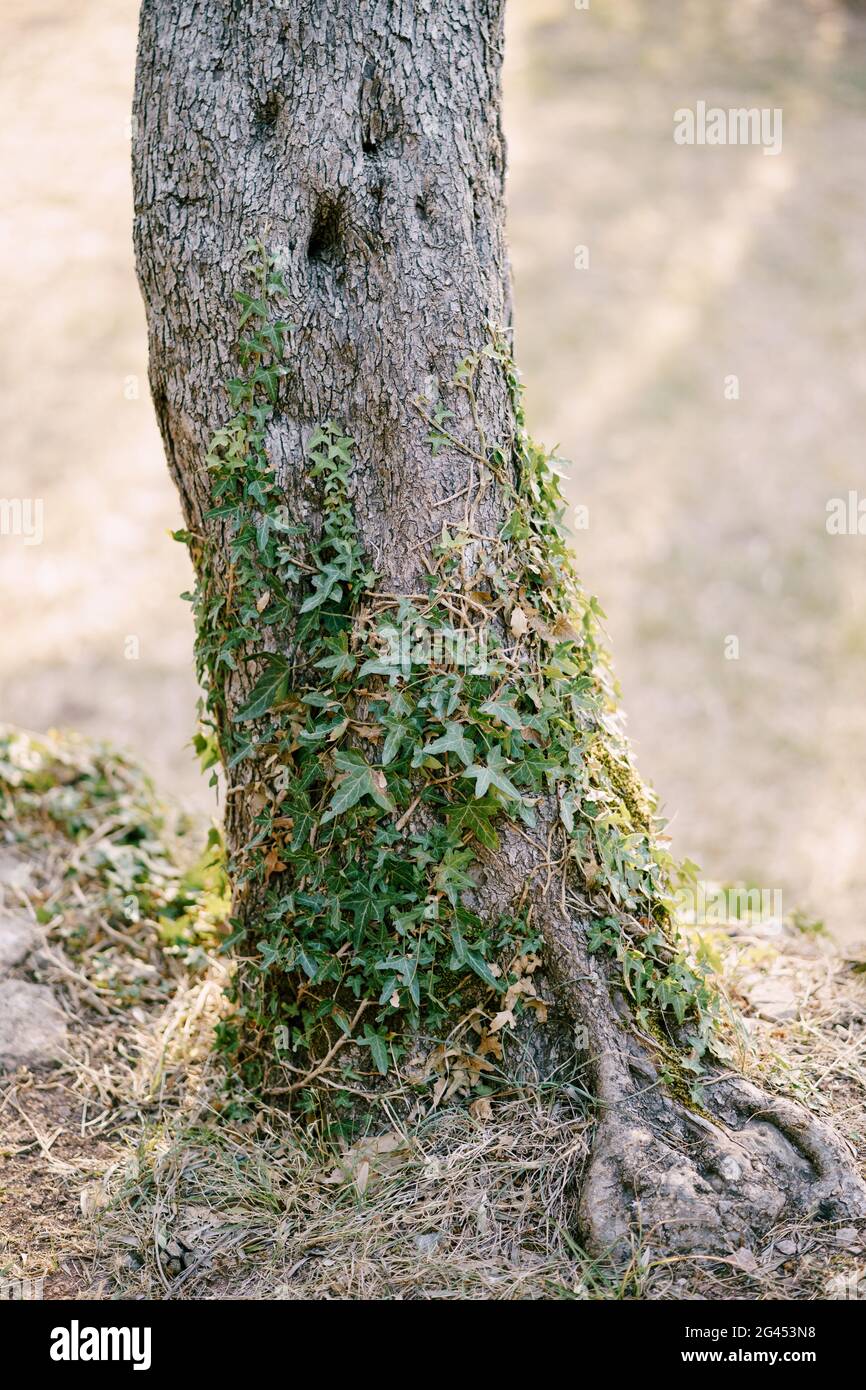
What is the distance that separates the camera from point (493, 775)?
2279 millimetres

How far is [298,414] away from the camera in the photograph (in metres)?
2.33

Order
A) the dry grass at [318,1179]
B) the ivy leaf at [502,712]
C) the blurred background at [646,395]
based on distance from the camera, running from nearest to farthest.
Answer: the dry grass at [318,1179] → the ivy leaf at [502,712] → the blurred background at [646,395]

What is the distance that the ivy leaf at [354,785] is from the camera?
7.58 feet

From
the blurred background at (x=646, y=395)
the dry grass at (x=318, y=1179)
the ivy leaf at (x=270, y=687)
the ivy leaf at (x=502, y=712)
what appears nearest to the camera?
the dry grass at (x=318, y=1179)

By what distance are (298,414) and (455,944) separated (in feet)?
3.90

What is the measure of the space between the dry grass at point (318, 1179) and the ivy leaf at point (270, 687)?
936 millimetres

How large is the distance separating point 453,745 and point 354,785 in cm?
23

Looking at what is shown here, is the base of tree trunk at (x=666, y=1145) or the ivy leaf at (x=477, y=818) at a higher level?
the ivy leaf at (x=477, y=818)

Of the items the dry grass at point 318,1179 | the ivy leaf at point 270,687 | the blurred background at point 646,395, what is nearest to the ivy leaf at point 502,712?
the ivy leaf at point 270,687

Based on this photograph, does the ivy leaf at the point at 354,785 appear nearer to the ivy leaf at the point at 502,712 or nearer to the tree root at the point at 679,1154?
the ivy leaf at the point at 502,712

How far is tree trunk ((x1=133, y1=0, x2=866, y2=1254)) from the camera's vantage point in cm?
225

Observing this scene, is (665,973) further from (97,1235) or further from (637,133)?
(637,133)

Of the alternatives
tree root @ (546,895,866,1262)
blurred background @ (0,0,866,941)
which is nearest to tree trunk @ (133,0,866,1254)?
tree root @ (546,895,866,1262)

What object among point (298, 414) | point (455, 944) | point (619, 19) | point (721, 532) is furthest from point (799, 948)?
point (619, 19)
